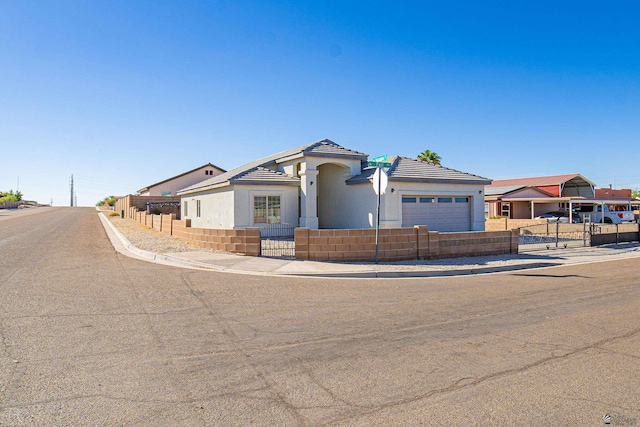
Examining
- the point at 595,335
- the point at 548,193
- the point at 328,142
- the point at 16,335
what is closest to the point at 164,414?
the point at 16,335

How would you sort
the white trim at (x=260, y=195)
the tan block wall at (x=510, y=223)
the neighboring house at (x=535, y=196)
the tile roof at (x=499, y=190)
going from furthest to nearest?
1. the tile roof at (x=499, y=190)
2. the neighboring house at (x=535, y=196)
3. the tan block wall at (x=510, y=223)
4. the white trim at (x=260, y=195)

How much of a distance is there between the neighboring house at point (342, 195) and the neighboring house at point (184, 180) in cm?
3093

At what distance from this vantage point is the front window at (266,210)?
2380 centimetres

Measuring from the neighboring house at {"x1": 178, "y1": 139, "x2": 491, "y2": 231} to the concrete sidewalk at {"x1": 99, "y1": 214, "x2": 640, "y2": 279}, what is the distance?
7073mm

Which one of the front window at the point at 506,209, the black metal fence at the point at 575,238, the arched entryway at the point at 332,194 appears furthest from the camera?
the front window at the point at 506,209

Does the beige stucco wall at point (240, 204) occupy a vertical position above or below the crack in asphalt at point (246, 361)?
above

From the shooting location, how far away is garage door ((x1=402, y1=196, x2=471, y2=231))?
2442 cm

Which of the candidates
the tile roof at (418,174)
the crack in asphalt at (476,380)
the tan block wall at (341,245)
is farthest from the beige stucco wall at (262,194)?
the crack in asphalt at (476,380)

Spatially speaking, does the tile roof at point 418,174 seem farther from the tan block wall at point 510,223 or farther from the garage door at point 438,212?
the tan block wall at point 510,223

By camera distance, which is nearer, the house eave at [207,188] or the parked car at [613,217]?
the house eave at [207,188]

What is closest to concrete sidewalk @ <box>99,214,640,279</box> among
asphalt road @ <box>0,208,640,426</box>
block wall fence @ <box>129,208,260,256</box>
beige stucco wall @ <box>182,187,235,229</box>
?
block wall fence @ <box>129,208,260,256</box>

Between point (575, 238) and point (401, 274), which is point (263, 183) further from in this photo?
point (575, 238)

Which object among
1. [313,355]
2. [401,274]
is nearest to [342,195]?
[401,274]

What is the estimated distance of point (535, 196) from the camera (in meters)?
47.0
